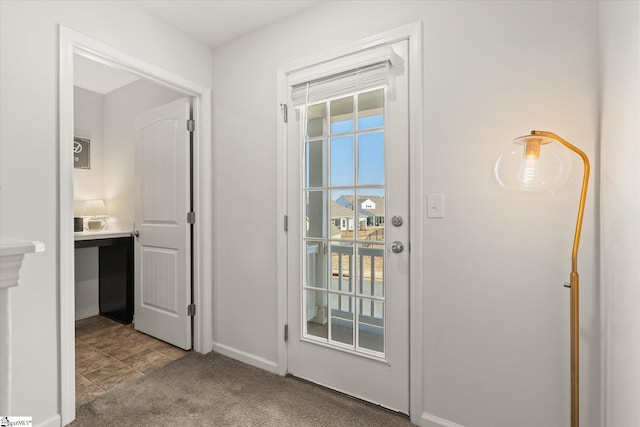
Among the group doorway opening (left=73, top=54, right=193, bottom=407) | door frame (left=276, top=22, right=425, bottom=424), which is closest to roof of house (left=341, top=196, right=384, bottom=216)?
door frame (left=276, top=22, right=425, bottom=424)

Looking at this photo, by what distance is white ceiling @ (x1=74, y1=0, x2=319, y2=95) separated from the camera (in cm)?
206

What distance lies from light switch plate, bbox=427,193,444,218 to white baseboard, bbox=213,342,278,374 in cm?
149

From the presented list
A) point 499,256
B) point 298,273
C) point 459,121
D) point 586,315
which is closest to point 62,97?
point 298,273

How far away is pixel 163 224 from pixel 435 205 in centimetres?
222

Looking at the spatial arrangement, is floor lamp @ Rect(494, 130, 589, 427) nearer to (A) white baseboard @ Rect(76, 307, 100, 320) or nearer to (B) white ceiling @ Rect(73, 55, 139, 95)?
(B) white ceiling @ Rect(73, 55, 139, 95)

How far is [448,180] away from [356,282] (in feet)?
2.58

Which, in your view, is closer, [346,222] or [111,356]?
[346,222]

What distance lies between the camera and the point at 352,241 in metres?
1.96

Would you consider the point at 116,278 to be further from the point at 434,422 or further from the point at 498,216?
the point at 498,216

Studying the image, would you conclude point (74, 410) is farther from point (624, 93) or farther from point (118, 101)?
point (118, 101)

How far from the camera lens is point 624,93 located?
0.99m


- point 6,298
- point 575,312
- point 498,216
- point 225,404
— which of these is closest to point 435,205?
point 498,216

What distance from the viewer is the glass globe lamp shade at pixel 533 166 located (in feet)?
3.97

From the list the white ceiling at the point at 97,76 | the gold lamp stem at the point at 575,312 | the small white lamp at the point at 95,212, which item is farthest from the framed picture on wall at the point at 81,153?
the gold lamp stem at the point at 575,312
